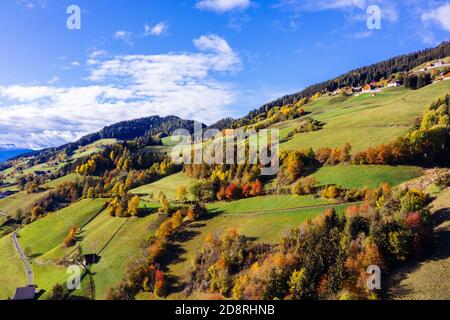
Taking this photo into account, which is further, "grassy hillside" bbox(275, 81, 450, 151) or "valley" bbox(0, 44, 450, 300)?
"grassy hillside" bbox(275, 81, 450, 151)

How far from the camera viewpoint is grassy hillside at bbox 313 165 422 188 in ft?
261

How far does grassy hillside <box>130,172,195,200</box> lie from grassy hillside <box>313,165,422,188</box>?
56195mm

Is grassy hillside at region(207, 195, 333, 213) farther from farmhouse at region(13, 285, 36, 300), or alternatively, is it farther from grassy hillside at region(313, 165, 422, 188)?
farmhouse at region(13, 285, 36, 300)

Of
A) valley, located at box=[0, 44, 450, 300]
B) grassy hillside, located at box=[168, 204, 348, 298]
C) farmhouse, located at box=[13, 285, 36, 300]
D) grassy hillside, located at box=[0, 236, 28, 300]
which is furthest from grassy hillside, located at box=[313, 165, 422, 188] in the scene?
grassy hillside, located at box=[0, 236, 28, 300]

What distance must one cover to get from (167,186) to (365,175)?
82359 mm

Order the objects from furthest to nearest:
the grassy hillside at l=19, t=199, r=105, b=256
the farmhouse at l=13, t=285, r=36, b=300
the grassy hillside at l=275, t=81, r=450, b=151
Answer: the grassy hillside at l=19, t=199, r=105, b=256
the grassy hillside at l=275, t=81, r=450, b=151
the farmhouse at l=13, t=285, r=36, b=300

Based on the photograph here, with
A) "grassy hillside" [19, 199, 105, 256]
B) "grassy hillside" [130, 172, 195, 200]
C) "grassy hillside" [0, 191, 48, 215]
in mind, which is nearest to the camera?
"grassy hillside" [19, 199, 105, 256]

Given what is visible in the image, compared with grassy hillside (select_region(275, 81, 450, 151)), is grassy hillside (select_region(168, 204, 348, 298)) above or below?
below

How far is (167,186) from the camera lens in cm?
14325

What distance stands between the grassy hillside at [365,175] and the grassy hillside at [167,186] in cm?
5619

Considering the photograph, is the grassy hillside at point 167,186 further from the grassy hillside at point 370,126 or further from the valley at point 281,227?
the grassy hillside at point 370,126

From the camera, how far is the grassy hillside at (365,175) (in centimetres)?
7950

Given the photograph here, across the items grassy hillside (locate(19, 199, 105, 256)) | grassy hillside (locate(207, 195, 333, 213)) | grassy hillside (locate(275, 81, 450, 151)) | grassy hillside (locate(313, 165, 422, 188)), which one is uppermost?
grassy hillside (locate(275, 81, 450, 151))

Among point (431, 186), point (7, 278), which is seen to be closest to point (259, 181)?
point (431, 186)
